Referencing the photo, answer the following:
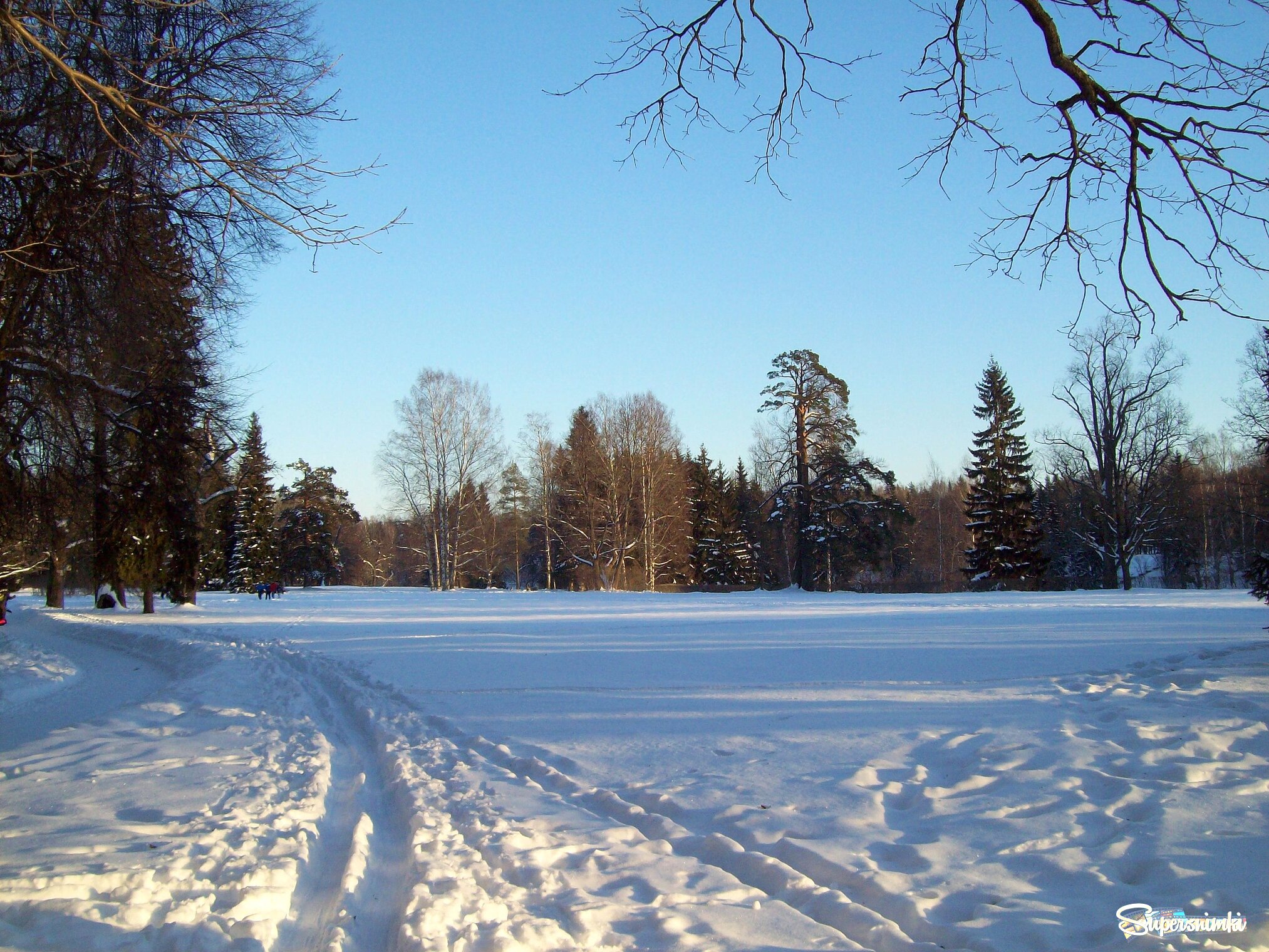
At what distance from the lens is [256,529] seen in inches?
2156

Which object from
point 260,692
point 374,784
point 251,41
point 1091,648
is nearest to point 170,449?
point 260,692

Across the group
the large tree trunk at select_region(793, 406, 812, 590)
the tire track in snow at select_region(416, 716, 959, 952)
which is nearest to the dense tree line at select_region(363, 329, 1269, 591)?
the large tree trunk at select_region(793, 406, 812, 590)

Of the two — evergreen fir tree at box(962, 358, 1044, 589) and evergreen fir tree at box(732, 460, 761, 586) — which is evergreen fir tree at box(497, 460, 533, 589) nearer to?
evergreen fir tree at box(732, 460, 761, 586)

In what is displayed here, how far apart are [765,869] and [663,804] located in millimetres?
1234

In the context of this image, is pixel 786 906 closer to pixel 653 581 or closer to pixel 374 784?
pixel 374 784

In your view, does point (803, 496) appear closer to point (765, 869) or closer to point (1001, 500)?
point (1001, 500)

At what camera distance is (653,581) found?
161 feet

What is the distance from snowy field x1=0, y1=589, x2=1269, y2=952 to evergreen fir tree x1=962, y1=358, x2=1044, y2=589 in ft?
98.6

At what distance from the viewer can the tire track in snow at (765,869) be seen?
3396 millimetres

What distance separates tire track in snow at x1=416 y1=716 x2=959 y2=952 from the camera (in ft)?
11.1

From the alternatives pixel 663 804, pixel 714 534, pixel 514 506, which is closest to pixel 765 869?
pixel 663 804

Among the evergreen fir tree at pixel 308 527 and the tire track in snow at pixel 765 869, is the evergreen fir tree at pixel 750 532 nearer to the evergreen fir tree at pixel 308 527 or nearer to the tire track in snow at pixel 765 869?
the evergreen fir tree at pixel 308 527

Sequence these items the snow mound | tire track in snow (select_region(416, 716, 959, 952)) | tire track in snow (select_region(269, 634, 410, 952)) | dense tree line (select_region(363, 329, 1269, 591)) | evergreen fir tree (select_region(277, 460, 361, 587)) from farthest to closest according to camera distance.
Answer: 1. evergreen fir tree (select_region(277, 460, 361, 587))
2. dense tree line (select_region(363, 329, 1269, 591))
3. the snow mound
4. tire track in snow (select_region(269, 634, 410, 952))
5. tire track in snow (select_region(416, 716, 959, 952))

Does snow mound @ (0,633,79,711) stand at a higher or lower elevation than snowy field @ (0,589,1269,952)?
lower
